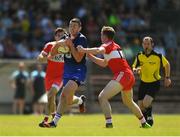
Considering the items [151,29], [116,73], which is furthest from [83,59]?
[151,29]

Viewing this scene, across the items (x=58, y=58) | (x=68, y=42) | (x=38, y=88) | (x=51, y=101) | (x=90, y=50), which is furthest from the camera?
(x=38, y=88)

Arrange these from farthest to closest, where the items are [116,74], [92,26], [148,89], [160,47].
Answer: [92,26] → [160,47] → [148,89] → [116,74]

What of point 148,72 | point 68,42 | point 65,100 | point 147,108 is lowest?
point 147,108

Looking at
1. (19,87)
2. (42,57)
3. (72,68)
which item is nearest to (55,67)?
(42,57)

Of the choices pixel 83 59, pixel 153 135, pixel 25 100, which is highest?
pixel 83 59

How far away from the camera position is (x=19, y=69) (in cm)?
3609

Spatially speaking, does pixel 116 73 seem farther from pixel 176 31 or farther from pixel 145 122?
pixel 176 31

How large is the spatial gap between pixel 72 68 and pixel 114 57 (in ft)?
3.57

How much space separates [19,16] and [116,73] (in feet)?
60.1

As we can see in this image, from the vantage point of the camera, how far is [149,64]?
76.7 feet

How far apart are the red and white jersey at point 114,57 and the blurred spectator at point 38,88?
14545mm

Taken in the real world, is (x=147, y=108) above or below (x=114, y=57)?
below

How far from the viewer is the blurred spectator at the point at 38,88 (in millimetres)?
35625

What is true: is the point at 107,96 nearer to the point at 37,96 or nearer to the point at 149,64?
the point at 149,64
